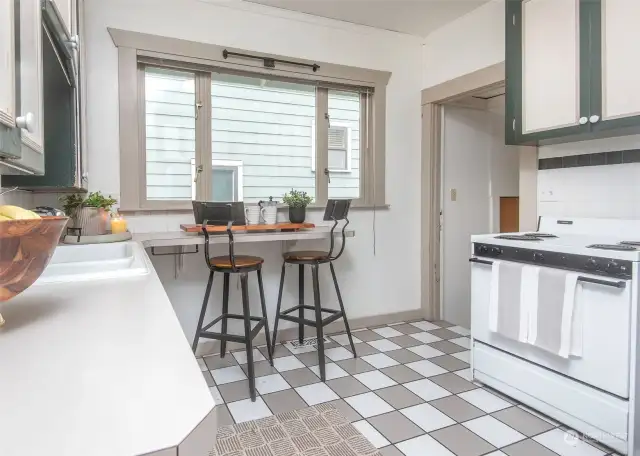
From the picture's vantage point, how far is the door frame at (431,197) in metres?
3.69

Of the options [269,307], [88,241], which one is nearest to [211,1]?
[88,241]

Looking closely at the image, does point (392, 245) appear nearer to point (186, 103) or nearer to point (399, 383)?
point (399, 383)

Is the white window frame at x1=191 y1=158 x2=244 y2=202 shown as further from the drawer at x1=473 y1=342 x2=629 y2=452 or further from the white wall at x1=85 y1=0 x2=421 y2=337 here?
the drawer at x1=473 y1=342 x2=629 y2=452

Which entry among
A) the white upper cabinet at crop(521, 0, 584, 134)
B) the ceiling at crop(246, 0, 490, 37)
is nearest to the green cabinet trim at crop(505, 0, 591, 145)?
the white upper cabinet at crop(521, 0, 584, 134)

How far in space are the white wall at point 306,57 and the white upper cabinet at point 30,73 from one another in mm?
1808

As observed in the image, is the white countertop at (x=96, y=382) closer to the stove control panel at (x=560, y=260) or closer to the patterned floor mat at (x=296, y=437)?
the patterned floor mat at (x=296, y=437)

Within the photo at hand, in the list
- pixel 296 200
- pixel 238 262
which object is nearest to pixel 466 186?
pixel 296 200

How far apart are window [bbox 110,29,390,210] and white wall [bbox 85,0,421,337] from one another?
100 mm

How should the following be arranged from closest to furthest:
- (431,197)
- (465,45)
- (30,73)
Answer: (30,73) → (465,45) → (431,197)

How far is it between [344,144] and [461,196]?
1287 mm

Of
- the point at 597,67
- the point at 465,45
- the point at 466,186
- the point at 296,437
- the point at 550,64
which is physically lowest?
the point at 296,437

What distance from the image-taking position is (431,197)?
3.73 m

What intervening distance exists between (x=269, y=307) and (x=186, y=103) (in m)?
1.67

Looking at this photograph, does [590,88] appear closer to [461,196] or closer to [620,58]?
[620,58]
